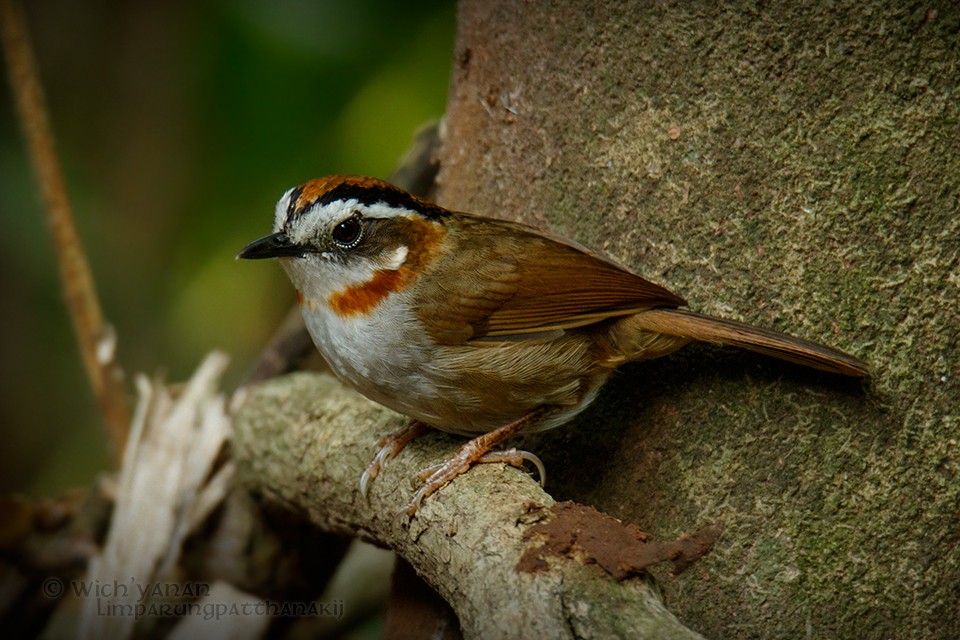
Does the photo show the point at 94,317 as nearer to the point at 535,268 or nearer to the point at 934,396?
the point at 535,268

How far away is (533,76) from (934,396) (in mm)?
1515

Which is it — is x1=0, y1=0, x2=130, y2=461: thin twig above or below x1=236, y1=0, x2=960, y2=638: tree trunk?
below

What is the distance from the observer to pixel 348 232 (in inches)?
104

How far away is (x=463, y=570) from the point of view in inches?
81.9

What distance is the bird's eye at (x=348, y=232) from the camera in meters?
2.62

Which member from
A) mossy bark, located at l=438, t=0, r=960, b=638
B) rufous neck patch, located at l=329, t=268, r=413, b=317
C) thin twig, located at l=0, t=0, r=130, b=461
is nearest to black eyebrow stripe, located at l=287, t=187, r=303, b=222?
rufous neck patch, located at l=329, t=268, r=413, b=317

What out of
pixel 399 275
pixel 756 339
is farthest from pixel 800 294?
pixel 399 275

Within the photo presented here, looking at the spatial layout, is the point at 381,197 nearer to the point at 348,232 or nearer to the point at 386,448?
the point at 348,232

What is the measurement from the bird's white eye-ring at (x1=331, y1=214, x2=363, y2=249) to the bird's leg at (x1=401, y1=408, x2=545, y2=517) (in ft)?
2.19

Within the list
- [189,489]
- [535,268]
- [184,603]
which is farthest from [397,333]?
[184,603]

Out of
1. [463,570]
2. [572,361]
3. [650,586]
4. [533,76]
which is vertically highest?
[533,76]

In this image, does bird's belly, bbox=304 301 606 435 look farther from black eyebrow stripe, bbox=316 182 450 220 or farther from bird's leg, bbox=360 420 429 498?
black eyebrow stripe, bbox=316 182 450 220

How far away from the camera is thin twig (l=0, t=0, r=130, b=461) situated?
4.14 meters

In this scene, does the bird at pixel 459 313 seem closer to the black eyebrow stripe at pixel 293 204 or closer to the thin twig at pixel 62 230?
the black eyebrow stripe at pixel 293 204
